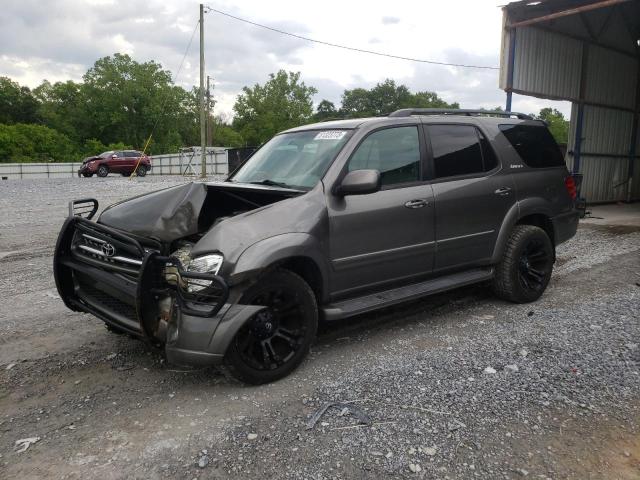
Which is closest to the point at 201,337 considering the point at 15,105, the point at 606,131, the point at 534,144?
the point at 534,144

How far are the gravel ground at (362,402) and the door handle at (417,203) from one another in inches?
43.4

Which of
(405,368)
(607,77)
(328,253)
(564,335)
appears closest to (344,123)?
(328,253)

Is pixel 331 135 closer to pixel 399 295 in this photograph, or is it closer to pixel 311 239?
pixel 311 239

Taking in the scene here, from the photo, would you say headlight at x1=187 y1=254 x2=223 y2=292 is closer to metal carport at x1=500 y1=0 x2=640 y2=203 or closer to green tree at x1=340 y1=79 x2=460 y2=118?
metal carport at x1=500 y1=0 x2=640 y2=203

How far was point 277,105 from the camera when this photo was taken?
58.5 m

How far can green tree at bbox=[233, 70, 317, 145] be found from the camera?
58375 mm

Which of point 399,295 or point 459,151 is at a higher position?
point 459,151

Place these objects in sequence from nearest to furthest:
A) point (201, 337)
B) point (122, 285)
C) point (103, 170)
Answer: point (201, 337) → point (122, 285) → point (103, 170)

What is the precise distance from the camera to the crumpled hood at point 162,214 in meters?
3.50

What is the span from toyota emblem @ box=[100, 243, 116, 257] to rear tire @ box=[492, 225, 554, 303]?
352 centimetres

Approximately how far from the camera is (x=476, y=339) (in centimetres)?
414

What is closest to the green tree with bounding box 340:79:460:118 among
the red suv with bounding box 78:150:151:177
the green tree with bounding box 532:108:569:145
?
the green tree with bounding box 532:108:569:145

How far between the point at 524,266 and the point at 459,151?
1.42m

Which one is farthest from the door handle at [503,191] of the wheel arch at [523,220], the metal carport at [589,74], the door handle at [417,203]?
the metal carport at [589,74]
